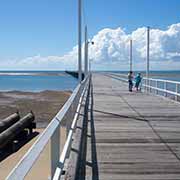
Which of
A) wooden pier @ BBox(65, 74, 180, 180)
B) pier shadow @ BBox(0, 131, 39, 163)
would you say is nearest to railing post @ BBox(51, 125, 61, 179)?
wooden pier @ BBox(65, 74, 180, 180)

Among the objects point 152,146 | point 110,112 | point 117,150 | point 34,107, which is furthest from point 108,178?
point 34,107

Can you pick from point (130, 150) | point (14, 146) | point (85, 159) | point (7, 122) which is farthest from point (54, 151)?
point (7, 122)

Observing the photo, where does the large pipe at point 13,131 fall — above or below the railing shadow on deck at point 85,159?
below

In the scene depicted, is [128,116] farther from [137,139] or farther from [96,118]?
[137,139]

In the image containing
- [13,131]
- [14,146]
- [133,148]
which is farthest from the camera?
[13,131]

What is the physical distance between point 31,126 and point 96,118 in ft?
32.7

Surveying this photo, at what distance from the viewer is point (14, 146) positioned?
1955 cm

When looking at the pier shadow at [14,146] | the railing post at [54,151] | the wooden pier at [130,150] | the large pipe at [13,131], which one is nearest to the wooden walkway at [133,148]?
the wooden pier at [130,150]

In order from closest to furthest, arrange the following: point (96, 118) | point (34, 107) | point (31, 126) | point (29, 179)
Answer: point (29, 179)
point (96, 118)
point (31, 126)
point (34, 107)

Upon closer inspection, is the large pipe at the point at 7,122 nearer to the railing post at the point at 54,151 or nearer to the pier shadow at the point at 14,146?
the pier shadow at the point at 14,146

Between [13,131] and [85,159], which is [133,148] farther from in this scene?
[13,131]

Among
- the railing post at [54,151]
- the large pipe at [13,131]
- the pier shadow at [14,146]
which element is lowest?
the pier shadow at [14,146]

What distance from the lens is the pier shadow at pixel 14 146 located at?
713 inches

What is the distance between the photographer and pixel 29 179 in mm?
11555
